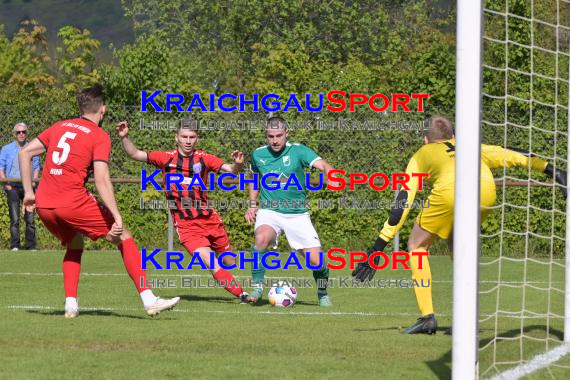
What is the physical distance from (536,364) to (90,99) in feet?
14.4

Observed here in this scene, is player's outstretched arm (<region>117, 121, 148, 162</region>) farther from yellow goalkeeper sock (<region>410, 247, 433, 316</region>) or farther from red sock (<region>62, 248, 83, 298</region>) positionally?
yellow goalkeeper sock (<region>410, 247, 433, 316</region>)

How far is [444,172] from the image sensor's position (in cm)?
975

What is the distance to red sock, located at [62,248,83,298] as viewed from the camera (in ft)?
34.3

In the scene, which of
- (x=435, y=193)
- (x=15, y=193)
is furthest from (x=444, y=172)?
(x=15, y=193)

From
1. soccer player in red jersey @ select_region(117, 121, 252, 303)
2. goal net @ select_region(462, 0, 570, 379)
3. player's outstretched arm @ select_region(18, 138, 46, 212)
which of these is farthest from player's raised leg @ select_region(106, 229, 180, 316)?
goal net @ select_region(462, 0, 570, 379)

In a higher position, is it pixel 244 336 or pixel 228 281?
pixel 228 281

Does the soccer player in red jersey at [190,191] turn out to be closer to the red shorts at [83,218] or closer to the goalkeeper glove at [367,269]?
the red shorts at [83,218]

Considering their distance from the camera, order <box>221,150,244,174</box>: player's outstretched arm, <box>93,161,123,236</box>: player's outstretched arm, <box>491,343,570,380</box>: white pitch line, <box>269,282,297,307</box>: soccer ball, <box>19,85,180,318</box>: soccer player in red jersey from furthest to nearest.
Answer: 1. <box>269,282,297,307</box>: soccer ball
2. <box>221,150,244,174</box>: player's outstretched arm
3. <box>19,85,180,318</box>: soccer player in red jersey
4. <box>93,161,123,236</box>: player's outstretched arm
5. <box>491,343,570,380</box>: white pitch line

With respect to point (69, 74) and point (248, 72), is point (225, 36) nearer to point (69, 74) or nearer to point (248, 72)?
point (248, 72)

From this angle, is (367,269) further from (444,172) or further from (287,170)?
(287,170)

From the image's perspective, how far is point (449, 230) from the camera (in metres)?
9.84

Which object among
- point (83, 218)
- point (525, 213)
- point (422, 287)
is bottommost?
point (422, 287)

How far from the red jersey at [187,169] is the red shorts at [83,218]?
6.03 feet

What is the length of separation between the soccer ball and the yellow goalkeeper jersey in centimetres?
233
